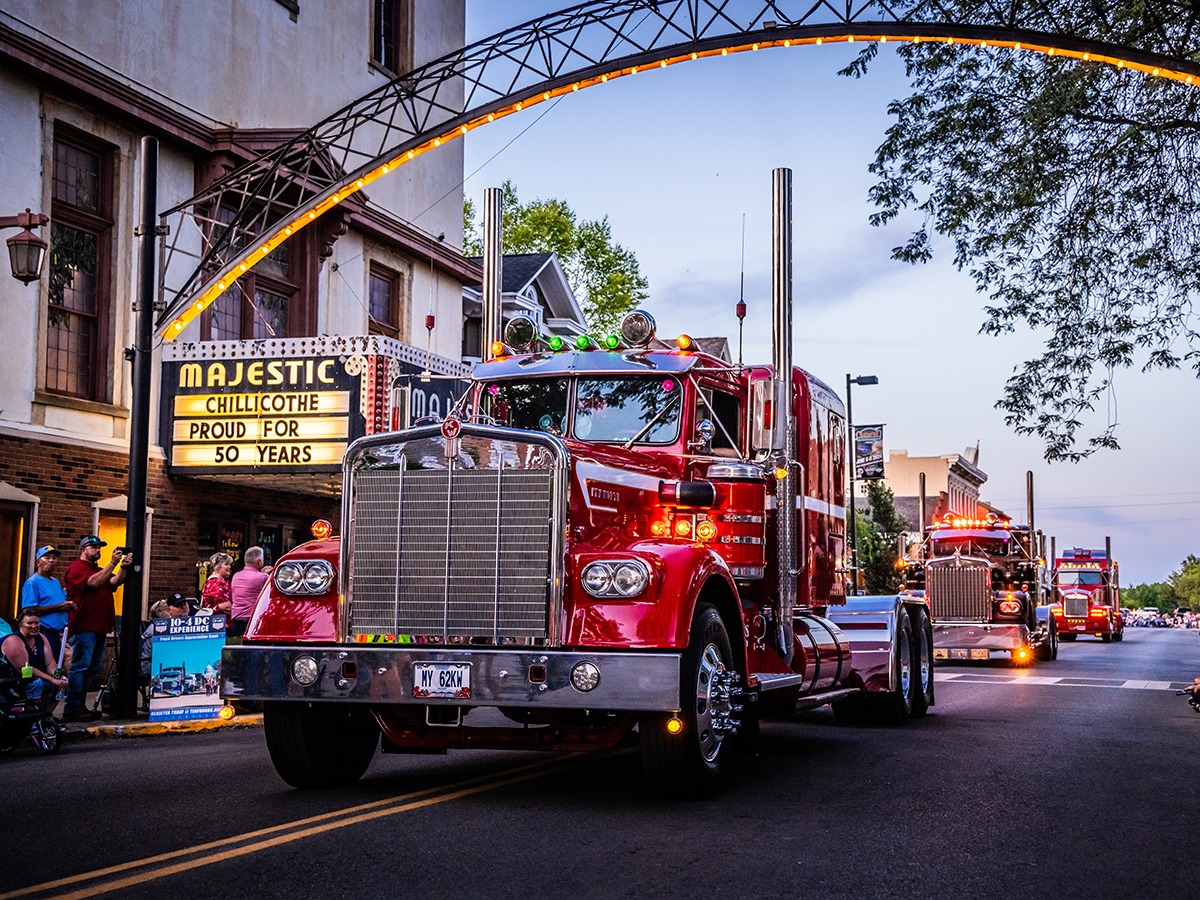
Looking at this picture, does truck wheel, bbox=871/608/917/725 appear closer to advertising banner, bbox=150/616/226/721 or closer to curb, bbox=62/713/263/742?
curb, bbox=62/713/263/742

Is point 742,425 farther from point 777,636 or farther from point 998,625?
point 998,625

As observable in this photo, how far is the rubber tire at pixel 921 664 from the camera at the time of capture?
579 inches

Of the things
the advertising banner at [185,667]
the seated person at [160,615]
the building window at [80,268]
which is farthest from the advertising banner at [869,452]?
the advertising banner at [185,667]

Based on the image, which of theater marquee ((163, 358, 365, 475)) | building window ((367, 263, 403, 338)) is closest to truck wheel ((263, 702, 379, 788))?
theater marquee ((163, 358, 365, 475))

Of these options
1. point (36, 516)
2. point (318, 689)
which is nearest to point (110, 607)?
point (36, 516)

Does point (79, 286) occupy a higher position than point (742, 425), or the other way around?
point (79, 286)

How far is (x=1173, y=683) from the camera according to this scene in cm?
2288

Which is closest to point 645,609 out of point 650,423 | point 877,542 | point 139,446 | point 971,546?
point 650,423

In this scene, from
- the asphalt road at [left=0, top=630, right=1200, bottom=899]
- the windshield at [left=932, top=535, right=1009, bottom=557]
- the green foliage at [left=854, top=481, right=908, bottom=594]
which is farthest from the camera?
the green foliage at [left=854, top=481, right=908, bottom=594]

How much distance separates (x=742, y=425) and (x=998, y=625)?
66.8 feet

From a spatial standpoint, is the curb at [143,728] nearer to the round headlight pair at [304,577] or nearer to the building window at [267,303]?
the round headlight pair at [304,577]

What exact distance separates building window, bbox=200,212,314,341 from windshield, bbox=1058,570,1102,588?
4055cm

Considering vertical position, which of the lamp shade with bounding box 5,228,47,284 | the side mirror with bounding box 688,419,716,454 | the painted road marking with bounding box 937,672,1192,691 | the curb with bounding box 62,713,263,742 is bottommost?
the painted road marking with bounding box 937,672,1192,691

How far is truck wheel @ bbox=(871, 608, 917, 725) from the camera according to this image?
13.6m
